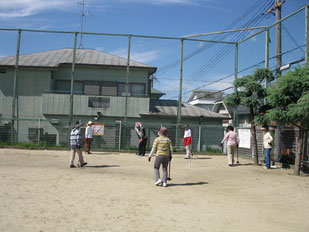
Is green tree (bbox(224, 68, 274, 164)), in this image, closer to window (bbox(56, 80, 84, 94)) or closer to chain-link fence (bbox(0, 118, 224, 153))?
chain-link fence (bbox(0, 118, 224, 153))

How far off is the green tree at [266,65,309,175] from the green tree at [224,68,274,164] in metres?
1.83

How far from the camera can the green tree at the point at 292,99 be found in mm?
9866

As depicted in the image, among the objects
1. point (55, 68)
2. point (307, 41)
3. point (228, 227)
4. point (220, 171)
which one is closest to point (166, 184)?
point (228, 227)

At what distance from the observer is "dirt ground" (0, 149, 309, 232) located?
484 centimetres

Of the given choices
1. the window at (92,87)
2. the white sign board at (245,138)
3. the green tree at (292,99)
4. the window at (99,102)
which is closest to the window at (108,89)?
the window at (92,87)

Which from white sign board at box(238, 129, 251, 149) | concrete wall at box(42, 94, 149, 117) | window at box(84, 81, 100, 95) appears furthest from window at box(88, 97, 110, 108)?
white sign board at box(238, 129, 251, 149)

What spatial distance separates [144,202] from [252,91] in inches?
344

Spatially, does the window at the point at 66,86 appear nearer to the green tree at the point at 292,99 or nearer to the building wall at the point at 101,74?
the building wall at the point at 101,74

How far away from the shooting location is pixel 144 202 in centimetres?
616

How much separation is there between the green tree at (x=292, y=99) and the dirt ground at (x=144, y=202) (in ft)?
6.40

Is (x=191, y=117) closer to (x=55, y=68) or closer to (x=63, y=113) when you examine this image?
(x=63, y=113)

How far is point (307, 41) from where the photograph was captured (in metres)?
11.9

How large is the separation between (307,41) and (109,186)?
9.89 m

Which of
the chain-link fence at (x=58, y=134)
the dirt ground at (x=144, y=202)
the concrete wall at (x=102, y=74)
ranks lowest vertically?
the dirt ground at (x=144, y=202)
